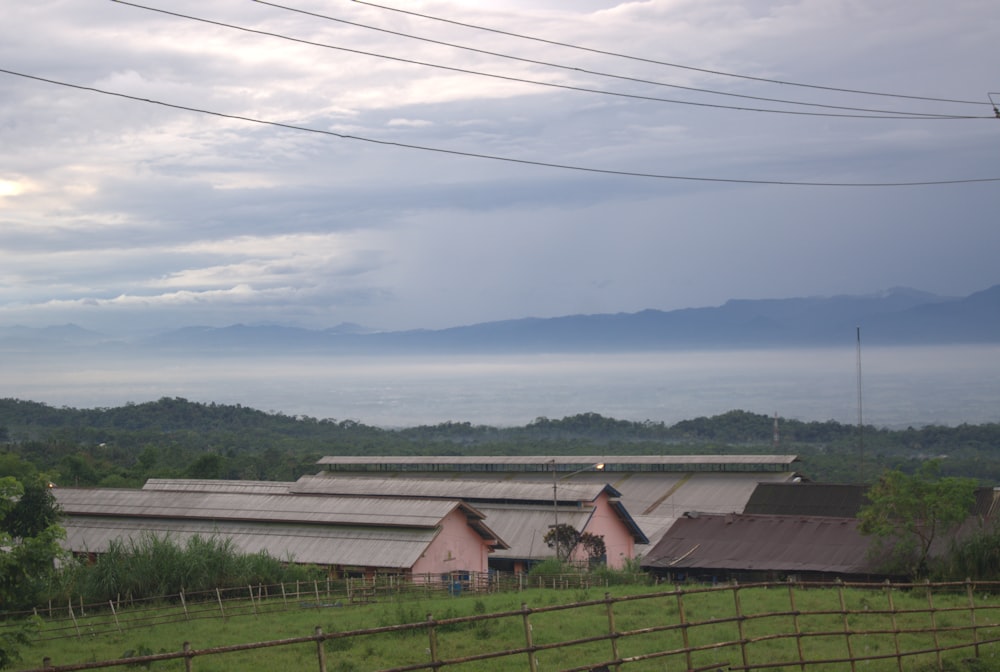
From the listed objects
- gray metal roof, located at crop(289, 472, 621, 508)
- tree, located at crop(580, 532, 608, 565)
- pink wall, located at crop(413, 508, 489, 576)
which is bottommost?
tree, located at crop(580, 532, 608, 565)

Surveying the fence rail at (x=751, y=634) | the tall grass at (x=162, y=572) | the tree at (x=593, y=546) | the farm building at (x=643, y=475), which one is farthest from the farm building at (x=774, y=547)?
the tall grass at (x=162, y=572)

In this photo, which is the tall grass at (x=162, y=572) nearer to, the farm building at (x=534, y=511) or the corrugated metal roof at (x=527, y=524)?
the corrugated metal roof at (x=527, y=524)

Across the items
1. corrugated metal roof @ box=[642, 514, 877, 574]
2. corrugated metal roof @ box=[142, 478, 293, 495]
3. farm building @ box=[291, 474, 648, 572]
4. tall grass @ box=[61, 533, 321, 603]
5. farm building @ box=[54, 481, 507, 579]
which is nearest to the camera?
tall grass @ box=[61, 533, 321, 603]

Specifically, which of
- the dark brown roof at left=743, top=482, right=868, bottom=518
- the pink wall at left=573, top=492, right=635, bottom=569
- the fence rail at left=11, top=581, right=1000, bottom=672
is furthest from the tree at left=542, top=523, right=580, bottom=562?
the fence rail at left=11, top=581, right=1000, bottom=672

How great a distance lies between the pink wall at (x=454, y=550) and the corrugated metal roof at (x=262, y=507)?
714 millimetres

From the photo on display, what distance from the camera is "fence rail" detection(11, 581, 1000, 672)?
17312 mm

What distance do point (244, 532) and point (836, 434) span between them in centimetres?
13230

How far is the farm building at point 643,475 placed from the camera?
60.6 metres

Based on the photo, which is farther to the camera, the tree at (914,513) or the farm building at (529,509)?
the farm building at (529,509)

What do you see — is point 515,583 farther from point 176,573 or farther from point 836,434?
point 836,434

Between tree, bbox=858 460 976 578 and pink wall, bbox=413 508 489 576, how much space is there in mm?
16353

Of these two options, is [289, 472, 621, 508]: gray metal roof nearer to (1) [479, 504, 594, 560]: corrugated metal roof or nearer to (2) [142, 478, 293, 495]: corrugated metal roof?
(1) [479, 504, 594, 560]: corrugated metal roof

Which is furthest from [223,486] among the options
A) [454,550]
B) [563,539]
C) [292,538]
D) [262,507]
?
[563,539]

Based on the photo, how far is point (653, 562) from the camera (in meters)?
39.9
